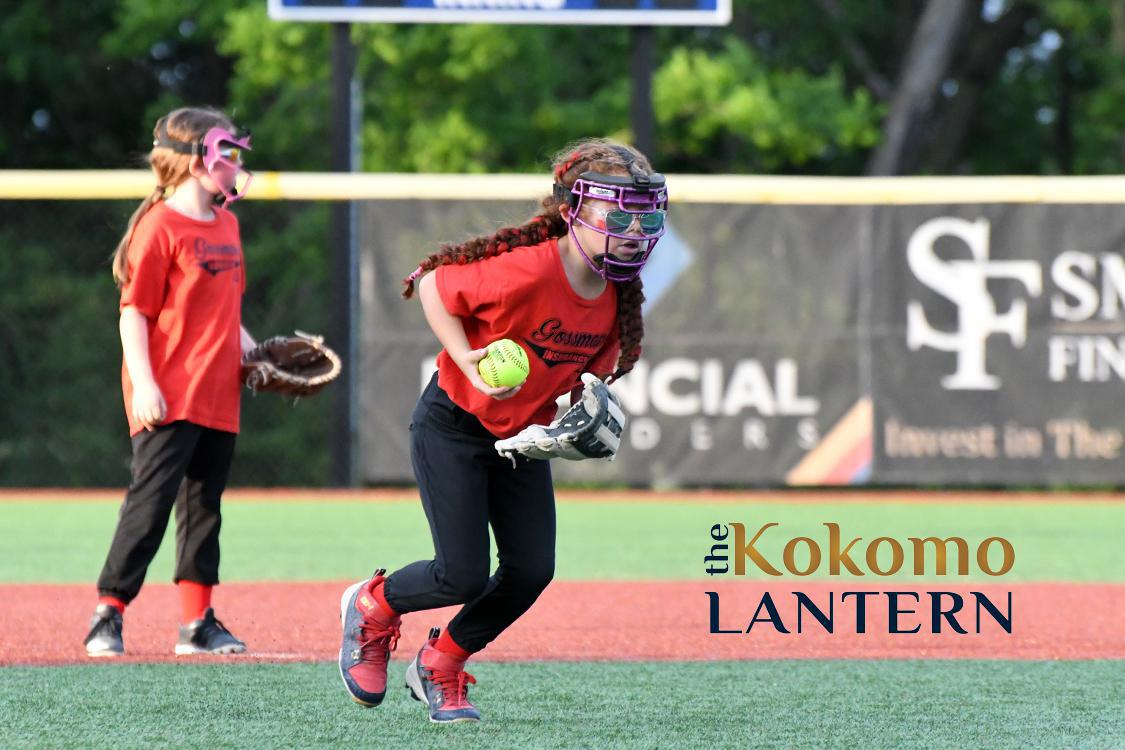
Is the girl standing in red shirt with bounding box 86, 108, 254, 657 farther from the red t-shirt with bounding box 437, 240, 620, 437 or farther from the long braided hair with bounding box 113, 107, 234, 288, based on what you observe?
the red t-shirt with bounding box 437, 240, 620, 437

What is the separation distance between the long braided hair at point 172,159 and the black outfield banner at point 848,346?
5972mm

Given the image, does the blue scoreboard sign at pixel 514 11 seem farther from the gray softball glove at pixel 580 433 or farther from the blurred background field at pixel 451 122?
the gray softball glove at pixel 580 433

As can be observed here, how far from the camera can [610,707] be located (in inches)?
189

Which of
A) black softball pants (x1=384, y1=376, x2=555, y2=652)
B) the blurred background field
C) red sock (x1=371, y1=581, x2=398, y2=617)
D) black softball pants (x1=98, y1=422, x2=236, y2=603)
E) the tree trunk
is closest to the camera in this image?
black softball pants (x1=384, y1=376, x2=555, y2=652)

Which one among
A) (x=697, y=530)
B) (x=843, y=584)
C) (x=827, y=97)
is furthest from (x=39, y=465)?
(x=827, y=97)

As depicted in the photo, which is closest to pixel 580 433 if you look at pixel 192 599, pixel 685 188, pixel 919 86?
pixel 192 599

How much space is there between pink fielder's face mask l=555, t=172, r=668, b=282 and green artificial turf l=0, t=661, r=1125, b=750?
3.97ft

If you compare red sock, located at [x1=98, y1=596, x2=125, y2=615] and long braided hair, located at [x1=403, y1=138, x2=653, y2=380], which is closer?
long braided hair, located at [x1=403, y1=138, x2=653, y2=380]

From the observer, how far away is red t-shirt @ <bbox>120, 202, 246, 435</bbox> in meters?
5.51

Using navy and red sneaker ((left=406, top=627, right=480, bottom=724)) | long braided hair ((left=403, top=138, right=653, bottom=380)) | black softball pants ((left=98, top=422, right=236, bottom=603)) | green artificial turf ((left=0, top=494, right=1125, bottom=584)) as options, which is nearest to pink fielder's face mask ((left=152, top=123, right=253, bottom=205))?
black softball pants ((left=98, top=422, right=236, bottom=603))

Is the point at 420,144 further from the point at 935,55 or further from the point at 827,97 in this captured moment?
the point at 935,55

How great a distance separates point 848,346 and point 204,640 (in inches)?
276

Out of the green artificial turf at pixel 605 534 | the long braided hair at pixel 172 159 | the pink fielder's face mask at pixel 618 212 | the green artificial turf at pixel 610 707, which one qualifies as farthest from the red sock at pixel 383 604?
the green artificial turf at pixel 605 534

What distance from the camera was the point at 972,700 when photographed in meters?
4.92
